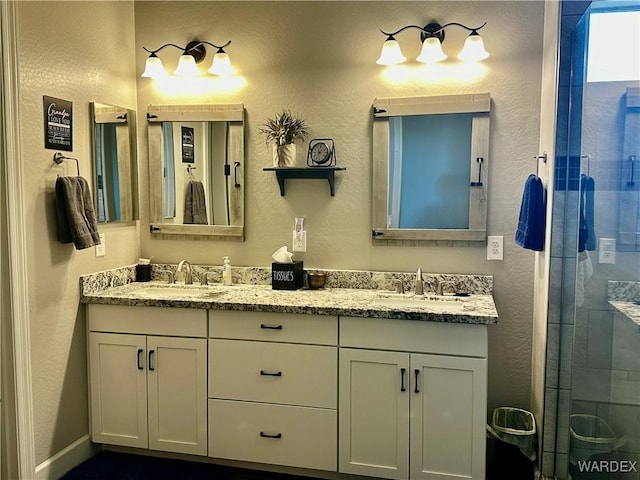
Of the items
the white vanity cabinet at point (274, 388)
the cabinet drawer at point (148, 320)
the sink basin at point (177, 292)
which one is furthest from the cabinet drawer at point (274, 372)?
the sink basin at point (177, 292)

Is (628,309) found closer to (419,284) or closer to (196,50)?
(419,284)

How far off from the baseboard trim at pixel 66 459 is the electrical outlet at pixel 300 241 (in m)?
1.48

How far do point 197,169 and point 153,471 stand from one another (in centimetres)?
165

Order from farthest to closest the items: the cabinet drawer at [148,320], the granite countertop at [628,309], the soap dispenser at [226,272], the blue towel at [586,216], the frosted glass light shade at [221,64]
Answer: the soap dispenser at [226,272]
the frosted glass light shade at [221,64]
the cabinet drawer at [148,320]
the blue towel at [586,216]
the granite countertop at [628,309]

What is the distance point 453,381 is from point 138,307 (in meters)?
1.57

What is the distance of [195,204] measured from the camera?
333cm

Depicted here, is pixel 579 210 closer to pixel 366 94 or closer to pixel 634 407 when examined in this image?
pixel 634 407

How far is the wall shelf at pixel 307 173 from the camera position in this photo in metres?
3.05

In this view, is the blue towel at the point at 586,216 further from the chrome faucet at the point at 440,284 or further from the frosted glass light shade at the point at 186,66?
the frosted glass light shade at the point at 186,66

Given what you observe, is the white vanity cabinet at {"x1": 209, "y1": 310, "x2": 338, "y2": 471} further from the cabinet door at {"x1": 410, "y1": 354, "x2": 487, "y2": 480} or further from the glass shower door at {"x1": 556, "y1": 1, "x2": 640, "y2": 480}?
the glass shower door at {"x1": 556, "y1": 1, "x2": 640, "y2": 480}

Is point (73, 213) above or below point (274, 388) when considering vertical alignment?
above

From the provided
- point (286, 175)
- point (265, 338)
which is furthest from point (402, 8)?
point (265, 338)

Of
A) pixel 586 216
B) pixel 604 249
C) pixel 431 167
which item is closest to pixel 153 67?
pixel 431 167

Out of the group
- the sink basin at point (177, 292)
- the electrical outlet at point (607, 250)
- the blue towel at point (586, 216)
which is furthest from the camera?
the sink basin at point (177, 292)
